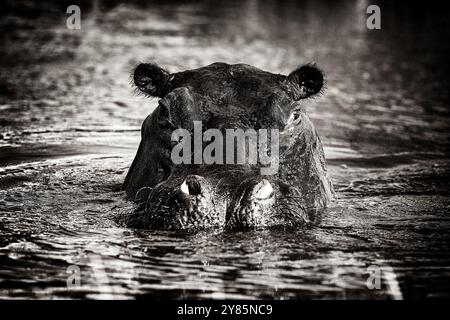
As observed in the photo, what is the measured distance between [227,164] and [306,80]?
1.81 metres

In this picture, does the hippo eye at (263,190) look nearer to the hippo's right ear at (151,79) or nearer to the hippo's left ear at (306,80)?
the hippo's left ear at (306,80)

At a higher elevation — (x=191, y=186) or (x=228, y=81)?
(x=228, y=81)

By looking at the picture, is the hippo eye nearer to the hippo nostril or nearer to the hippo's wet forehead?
the hippo nostril

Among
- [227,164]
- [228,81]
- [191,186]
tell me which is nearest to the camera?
[191,186]

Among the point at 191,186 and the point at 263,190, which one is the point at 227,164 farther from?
the point at 191,186

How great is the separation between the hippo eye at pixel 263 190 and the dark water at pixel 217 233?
327 mm

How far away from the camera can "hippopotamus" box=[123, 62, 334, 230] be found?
8.20 metres

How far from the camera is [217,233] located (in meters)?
8.20

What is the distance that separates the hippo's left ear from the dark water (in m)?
0.39

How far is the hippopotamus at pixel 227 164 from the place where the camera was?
820 centimetres

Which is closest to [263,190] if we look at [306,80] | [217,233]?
[217,233]

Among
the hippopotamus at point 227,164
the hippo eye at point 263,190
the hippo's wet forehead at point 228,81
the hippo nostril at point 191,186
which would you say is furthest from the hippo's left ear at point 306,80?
the hippo nostril at point 191,186

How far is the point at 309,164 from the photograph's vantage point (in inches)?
384
